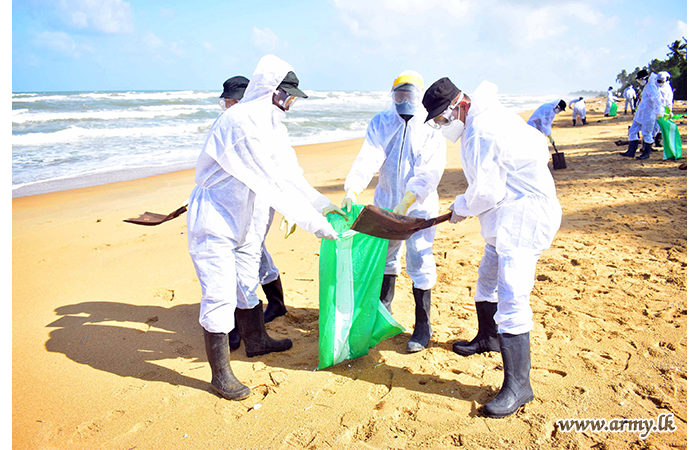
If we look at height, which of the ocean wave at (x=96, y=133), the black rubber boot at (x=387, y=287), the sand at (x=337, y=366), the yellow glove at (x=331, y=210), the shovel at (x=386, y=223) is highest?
the ocean wave at (x=96, y=133)

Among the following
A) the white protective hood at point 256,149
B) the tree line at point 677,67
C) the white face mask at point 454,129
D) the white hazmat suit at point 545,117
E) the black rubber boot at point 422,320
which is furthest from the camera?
the tree line at point 677,67

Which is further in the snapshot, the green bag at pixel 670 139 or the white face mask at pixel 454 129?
the green bag at pixel 670 139

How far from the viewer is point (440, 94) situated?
2.73m

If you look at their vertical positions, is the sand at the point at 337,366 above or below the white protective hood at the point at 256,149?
below

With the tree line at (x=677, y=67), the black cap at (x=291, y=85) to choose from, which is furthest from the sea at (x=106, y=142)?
the tree line at (x=677, y=67)

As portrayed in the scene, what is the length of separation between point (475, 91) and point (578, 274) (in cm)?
270

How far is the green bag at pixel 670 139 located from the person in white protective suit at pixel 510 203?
8.71 m

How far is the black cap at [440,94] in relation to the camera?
2.73 metres

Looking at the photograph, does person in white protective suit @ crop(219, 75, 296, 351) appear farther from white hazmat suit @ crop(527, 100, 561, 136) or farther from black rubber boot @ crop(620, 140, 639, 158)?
black rubber boot @ crop(620, 140, 639, 158)

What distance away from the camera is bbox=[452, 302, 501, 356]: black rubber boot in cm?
325

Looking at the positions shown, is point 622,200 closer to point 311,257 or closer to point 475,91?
point 311,257

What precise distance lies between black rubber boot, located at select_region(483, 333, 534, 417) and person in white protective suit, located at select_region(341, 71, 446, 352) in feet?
2.72

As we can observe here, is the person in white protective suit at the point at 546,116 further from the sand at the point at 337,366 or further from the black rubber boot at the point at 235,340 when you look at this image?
the black rubber boot at the point at 235,340

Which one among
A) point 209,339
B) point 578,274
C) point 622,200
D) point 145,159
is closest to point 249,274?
point 209,339
